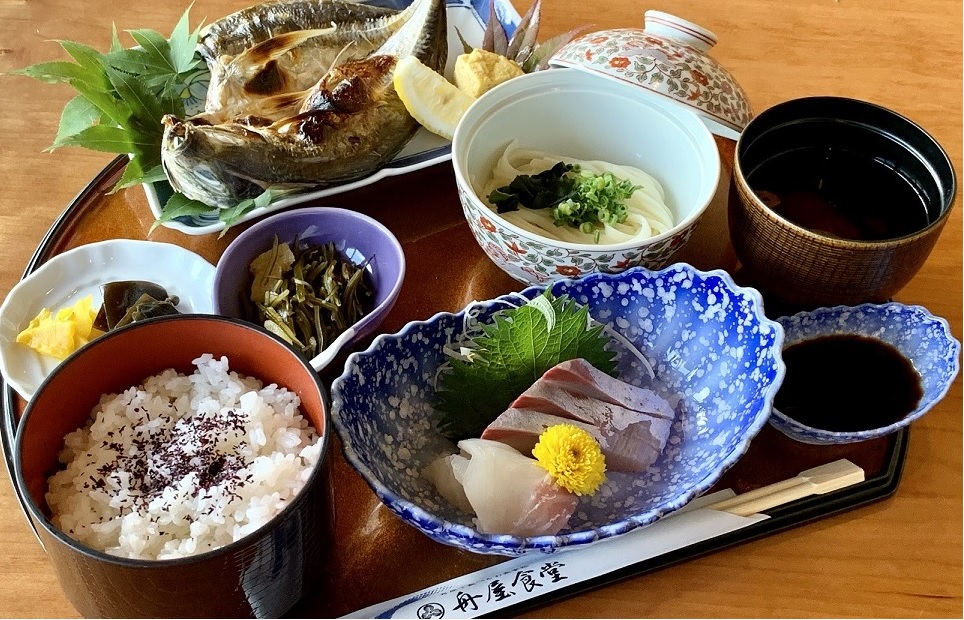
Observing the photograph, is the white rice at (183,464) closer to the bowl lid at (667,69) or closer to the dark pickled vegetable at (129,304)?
the dark pickled vegetable at (129,304)

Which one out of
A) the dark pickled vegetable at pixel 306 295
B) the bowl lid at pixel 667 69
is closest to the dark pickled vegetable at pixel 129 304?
the dark pickled vegetable at pixel 306 295

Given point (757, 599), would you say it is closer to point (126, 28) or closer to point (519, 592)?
point (519, 592)

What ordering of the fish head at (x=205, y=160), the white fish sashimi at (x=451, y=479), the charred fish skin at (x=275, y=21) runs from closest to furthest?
the white fish sashimi at (x=451, y=479) → the fish head at (x=205, y=160) → the charred fish skin at (x=275, y=21)

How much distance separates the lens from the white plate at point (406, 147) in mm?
1256

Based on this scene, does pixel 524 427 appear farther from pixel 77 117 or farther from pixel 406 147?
pixel 77 117

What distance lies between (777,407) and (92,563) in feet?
2.63

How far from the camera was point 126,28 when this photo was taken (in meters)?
1.68

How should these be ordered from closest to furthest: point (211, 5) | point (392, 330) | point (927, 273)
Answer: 1. point (392, 330)
2. point (927, 273)
3. point (211, 5)

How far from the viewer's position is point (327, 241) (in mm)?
1219

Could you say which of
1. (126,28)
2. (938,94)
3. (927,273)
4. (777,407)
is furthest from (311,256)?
(938,94)

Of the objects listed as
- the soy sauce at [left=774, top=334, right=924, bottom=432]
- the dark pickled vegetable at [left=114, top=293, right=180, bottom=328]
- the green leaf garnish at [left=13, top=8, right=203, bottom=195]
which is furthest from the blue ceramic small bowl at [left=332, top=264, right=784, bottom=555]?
the green leaf garnish at [left=13, top=8, right=203, bottom=195]

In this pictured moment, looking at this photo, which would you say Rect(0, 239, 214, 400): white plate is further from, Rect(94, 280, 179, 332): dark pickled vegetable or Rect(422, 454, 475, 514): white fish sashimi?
Rect(422, 454, 475, 514): white fish sashimi

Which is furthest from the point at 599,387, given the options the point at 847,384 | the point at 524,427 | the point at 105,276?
the point at 105,276

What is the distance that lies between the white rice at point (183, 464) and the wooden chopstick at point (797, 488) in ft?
1.65
